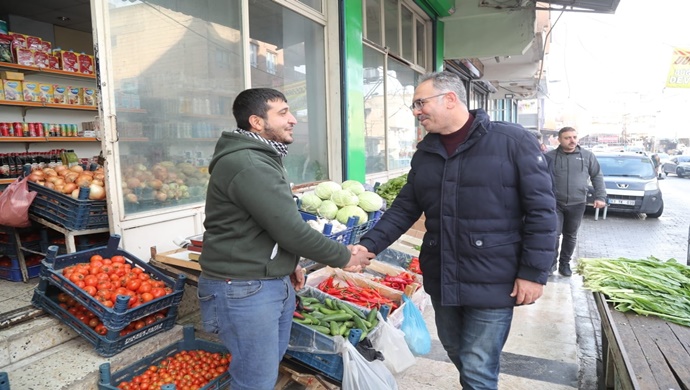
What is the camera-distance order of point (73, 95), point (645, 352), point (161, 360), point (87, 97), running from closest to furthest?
point (645, 352), point (161, 360), point (73, 95), point (87, 97)

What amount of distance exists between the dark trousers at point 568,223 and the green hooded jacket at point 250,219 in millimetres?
4933

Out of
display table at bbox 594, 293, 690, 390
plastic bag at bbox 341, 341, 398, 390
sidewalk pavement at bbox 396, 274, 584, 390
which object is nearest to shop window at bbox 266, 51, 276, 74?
sidewalk pavement at bbox 396, 274, 584, 390

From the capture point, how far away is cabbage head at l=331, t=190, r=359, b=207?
4730 mm

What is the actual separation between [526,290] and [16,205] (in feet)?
11.8

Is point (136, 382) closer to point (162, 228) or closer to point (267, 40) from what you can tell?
point (162, 228)

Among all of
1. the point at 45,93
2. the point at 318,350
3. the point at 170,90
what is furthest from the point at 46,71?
the point at 318,350

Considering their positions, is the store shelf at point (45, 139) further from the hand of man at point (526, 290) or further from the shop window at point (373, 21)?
the hand of man at point (526, 290)

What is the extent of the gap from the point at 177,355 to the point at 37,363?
0.82 metres

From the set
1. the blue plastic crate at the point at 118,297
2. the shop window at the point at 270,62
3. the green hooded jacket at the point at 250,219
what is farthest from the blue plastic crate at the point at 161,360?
the shop window at the point at 270,62

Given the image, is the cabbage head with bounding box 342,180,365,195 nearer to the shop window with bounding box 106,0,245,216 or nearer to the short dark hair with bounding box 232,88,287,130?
the shop window with bounding box 106,0,245,216

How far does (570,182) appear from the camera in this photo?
19.4 ft

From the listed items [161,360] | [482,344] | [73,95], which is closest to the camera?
[482,344]

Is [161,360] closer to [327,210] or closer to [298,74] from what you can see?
[327,210]

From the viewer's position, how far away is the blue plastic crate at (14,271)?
3740 millimetres
